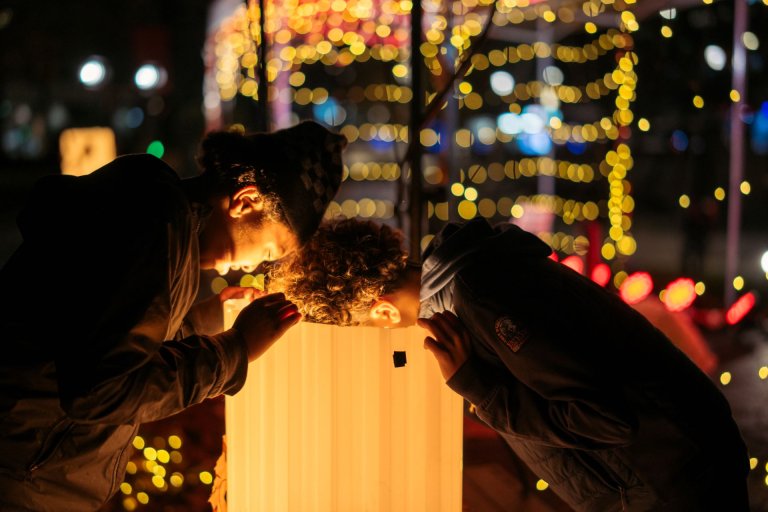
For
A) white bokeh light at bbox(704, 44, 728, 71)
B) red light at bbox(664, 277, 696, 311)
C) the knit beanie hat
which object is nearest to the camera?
the knit beanie hat

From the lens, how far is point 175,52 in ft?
51.5

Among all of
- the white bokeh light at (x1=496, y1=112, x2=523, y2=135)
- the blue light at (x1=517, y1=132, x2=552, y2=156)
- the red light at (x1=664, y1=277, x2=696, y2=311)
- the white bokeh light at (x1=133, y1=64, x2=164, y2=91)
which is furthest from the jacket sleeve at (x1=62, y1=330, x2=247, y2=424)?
the white bokeh light at (x1=133, y1=64, x2=164, y2=91)

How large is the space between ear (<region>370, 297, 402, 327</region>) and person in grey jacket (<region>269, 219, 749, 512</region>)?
168 millimetres

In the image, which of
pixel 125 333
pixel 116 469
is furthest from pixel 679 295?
pixel 125 333

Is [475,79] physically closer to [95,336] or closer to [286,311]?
[286,311]

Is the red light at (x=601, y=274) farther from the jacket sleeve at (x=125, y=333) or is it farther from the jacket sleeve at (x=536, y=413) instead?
the jacket sleeve at (x=125, y=333)

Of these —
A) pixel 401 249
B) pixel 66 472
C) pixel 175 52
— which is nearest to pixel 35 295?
pixel 66 472

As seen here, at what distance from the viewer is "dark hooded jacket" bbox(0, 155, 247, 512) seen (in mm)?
1513

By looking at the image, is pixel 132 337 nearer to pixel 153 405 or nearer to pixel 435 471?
pixel 153 405

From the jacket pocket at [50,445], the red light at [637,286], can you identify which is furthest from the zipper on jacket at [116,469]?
the red light at [637,286]

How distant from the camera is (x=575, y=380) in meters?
1.69

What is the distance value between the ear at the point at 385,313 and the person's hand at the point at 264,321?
1.22 ft

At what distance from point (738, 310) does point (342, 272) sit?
5253mm

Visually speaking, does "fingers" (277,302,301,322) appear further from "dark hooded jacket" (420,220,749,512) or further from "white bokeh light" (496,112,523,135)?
"white bokeh light" (496,112,523,135)
